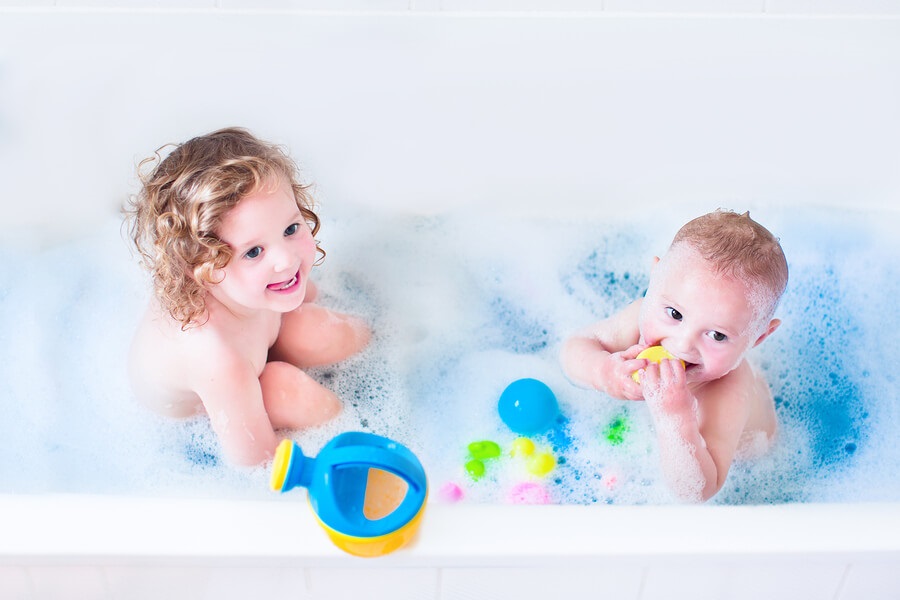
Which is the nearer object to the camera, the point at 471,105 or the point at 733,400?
the point at 733,400

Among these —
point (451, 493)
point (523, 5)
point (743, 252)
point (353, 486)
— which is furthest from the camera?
point (523, 5)

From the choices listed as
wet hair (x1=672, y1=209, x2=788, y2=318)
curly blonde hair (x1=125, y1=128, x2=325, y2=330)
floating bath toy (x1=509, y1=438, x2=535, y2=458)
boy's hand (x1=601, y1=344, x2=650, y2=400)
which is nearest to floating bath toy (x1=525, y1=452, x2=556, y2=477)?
floating bath toy (x1=509, y1=438, x2=535, y2=458)

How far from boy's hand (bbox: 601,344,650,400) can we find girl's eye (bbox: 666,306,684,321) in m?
0.07

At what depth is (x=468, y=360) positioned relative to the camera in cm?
134

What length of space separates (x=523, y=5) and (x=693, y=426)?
73 cm

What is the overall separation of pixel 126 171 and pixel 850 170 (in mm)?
1276

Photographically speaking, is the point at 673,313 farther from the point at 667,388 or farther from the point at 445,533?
the point at 445,533

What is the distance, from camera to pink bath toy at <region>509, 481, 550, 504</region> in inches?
42.8

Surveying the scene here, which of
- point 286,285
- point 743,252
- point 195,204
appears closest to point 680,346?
point 743,252

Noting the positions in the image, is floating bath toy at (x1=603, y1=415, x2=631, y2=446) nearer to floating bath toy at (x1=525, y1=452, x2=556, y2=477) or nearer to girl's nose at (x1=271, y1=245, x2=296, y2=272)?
floating bath toy at (x1=525, y1=452, x2=556, y2=477)

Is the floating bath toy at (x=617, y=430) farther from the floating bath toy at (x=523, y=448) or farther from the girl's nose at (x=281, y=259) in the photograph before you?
the girl's nose at (x=281, y=259)

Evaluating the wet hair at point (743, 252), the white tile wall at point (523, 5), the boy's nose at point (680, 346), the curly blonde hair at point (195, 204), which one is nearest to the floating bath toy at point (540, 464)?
the boy's nose at point (680, 346)

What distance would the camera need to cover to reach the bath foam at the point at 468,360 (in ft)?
3.74

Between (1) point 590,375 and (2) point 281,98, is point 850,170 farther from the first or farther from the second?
(2) point 281,98
